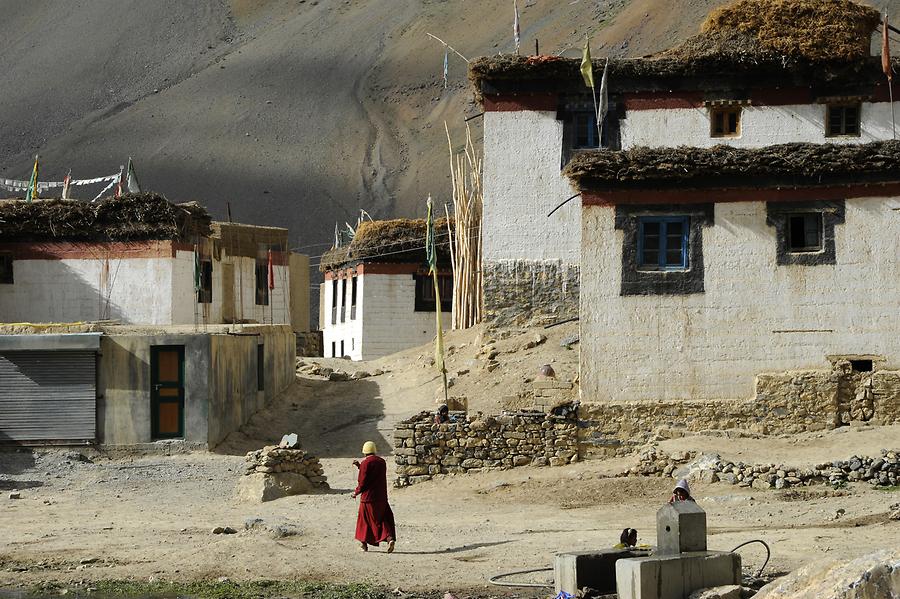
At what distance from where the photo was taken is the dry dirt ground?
1431 cm

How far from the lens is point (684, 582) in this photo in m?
11.7

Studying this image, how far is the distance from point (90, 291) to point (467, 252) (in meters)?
8.56

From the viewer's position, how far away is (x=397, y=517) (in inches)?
702

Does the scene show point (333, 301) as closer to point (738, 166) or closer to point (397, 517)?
point (738, 166)

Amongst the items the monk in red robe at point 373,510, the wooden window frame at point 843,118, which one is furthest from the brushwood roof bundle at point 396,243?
the monk in red robe at point 373,510

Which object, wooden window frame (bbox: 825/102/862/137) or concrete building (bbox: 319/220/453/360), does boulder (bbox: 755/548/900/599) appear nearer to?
wooden window frame (bbox: 825/102/862/137)

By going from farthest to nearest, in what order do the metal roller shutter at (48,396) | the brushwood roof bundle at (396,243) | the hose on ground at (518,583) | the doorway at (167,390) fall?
the brushwood roof bundle at (396,243)
the doorway at (167,390)
the metal roller shutter at (48,396)
the hose on ground at (518,583)

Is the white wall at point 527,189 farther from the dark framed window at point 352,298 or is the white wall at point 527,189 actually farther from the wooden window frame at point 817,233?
the dark framed window at point 352,298

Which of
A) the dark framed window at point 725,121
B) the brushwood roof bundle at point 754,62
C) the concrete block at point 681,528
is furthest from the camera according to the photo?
the dark framed window at point 725,121

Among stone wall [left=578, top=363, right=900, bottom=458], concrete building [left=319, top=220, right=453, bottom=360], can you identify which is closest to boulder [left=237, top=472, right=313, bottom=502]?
stone wall [left=578, top=363, right=900, bottom=458]

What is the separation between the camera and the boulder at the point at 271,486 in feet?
63.6

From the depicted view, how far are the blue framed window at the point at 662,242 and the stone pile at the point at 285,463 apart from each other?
224 inches

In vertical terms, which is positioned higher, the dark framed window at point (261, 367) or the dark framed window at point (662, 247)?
the dark framed window at point (662, 247)

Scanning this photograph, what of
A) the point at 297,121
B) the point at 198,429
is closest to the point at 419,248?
the point at 198,429
